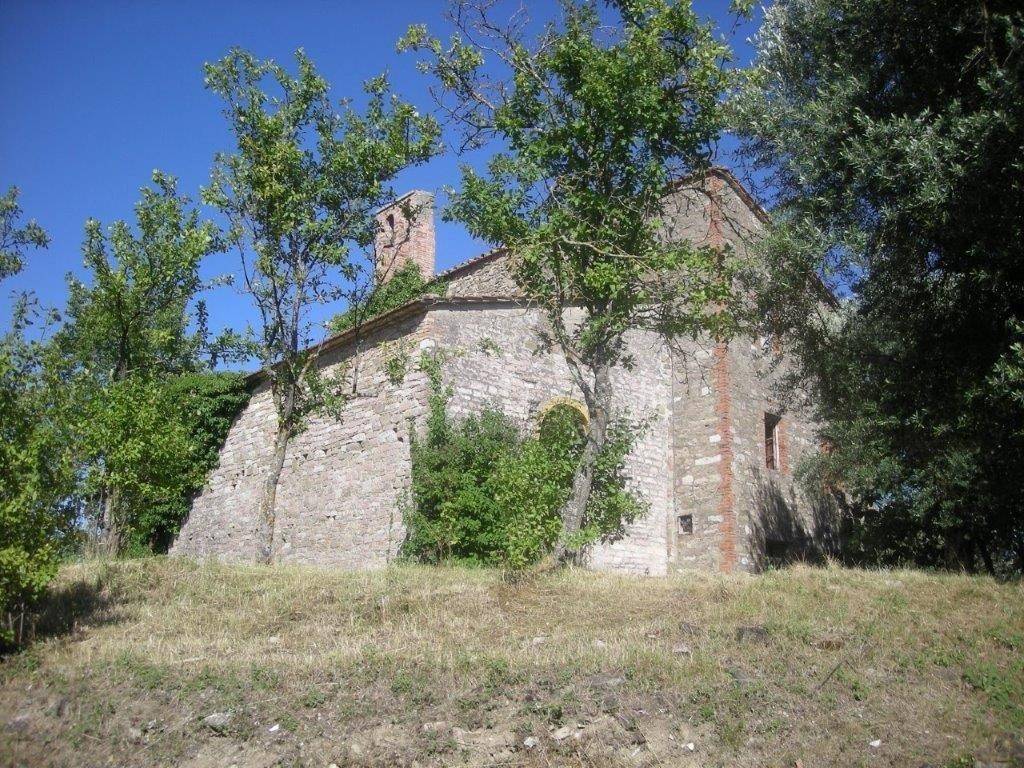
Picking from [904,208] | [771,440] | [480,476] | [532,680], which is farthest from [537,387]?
[532,680]

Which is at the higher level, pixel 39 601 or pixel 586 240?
pixel 586 240

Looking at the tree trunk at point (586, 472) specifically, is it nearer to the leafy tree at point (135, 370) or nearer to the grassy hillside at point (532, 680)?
the grassy hillside at point (532, 680)

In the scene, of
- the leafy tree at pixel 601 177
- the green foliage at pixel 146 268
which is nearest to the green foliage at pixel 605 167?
the leafy tree at pixel 601 177

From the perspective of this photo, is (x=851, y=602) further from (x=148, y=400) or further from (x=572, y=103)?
(x=148, y=400)

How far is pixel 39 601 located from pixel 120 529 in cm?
532

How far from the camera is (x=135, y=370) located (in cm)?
1454

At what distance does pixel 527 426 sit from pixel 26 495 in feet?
30.7

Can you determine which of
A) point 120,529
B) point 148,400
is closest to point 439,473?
point 148,400

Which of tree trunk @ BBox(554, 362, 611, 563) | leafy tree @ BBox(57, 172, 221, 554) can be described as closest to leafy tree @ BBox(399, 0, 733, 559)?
tree trunk @ BBox(554, 362, 611, 563)

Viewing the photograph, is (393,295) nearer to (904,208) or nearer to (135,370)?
(135,370)

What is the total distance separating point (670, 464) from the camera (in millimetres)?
17516

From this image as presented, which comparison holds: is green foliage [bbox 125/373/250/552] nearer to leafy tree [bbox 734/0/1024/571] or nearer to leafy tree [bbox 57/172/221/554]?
leafy tree [bbox 57/172/221/554]

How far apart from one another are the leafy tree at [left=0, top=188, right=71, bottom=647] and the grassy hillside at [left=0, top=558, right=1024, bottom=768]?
0.67 m

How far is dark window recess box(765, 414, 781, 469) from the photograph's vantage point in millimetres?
18641
